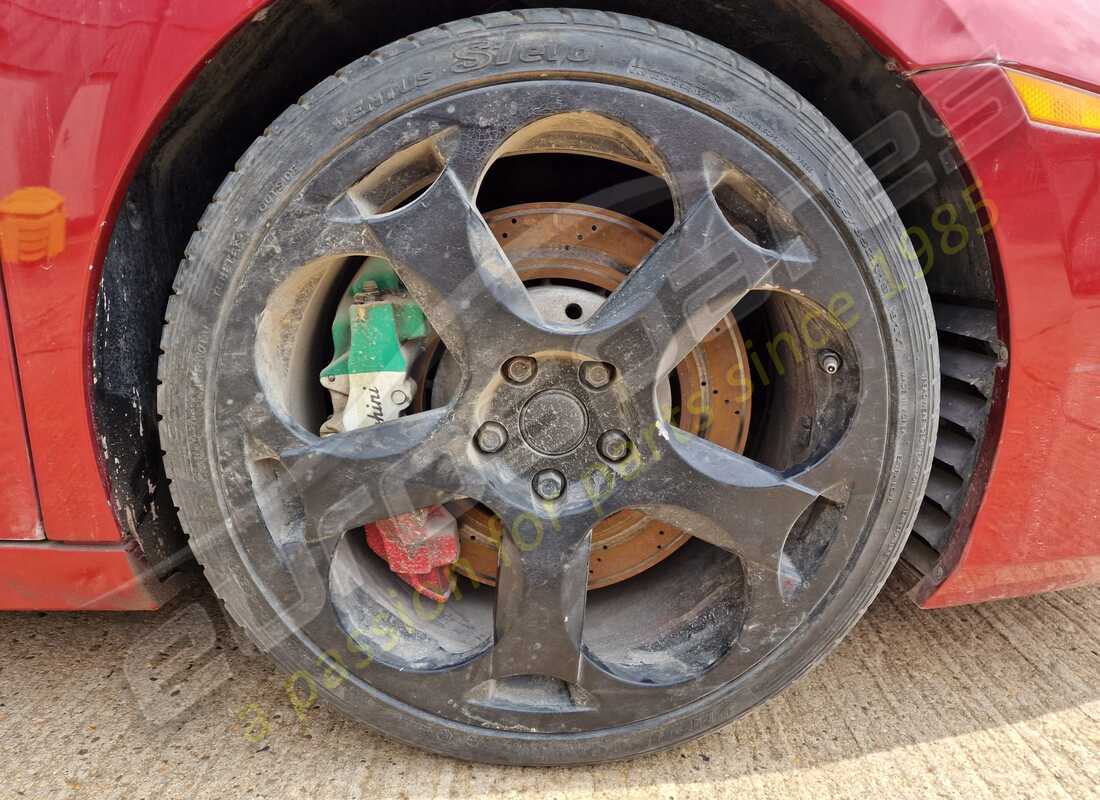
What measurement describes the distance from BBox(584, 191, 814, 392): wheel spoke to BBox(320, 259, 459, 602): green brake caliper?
0.33m

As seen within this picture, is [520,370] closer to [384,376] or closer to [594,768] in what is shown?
[384,376]

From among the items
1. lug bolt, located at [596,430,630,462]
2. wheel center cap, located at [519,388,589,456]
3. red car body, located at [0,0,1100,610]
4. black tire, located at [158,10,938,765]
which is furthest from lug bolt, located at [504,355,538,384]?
red car body, located at [0,0,1100,610]

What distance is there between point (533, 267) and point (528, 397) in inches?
9.7

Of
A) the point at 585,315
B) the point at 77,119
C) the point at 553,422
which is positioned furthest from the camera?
the point at 585,315

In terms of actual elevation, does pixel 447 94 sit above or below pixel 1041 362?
above

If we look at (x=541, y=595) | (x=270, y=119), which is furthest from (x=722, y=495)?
(x=270, y=119)

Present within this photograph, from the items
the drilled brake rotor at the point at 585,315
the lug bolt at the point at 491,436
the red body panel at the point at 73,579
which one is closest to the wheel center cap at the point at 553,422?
the lug bolt at the point at 491,436

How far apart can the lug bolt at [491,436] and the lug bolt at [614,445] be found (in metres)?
0.15

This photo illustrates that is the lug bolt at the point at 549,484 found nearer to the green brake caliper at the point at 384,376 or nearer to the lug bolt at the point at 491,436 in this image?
the lug bolt at the point at 491,436

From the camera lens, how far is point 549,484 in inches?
46.7

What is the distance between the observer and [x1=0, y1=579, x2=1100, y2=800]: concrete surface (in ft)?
4.21

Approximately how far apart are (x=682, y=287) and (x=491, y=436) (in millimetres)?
360

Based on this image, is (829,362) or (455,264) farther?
(829,362)

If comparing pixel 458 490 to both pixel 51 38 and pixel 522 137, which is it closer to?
pixel 522 137
